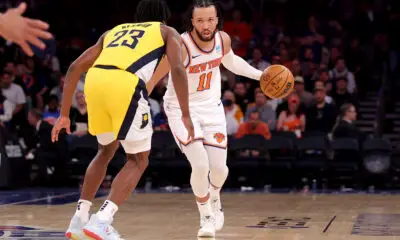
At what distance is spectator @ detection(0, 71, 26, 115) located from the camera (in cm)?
1639

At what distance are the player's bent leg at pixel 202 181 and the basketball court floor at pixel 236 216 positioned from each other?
0.19 meters

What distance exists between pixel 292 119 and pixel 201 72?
757cm

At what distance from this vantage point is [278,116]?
51.5 ft

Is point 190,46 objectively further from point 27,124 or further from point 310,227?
point 27,124

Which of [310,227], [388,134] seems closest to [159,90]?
[388,134]

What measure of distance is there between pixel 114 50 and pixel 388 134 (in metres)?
11.1

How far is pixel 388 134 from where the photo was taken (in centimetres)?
1741

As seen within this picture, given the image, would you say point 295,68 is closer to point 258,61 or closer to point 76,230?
point 258,61

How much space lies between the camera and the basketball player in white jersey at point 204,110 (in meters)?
7.98

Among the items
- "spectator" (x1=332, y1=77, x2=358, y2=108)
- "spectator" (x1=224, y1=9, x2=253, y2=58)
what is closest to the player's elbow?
"spectator" (x1=332, y1=77, x2=358, y2=108)

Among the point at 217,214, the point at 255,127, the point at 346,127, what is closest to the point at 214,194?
the point at 217,214

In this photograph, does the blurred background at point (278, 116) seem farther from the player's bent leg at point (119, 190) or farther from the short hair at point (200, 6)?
the player's bent leg at point (119, 190)

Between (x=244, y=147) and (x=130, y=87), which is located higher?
(x=130, y=87)

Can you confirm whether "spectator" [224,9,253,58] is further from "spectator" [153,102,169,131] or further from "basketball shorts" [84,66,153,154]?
"basketball shorts" [84,66,153,154]
